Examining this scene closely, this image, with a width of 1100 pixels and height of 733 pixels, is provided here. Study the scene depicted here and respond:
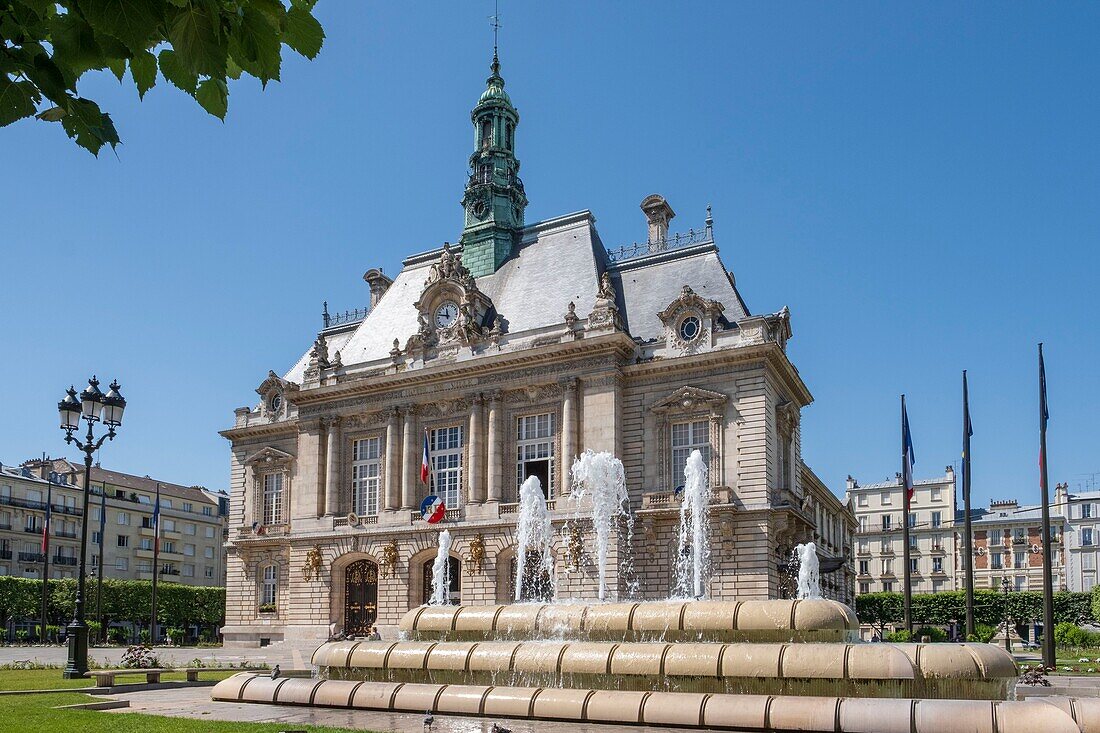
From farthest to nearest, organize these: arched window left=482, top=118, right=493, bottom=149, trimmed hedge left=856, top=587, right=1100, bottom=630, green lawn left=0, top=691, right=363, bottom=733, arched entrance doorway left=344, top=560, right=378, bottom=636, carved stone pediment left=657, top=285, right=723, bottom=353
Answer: trimmed hedge left=856, top=587, right=1100, bottom=630
arched window left=482, top=118, right=493, bottom=149
arched entrance doorway left=344, top=560, right=378, bottom=636
carved stone pediment left=657, top=285, right=723, bottom=353
green lawn left=0, top=691, right=363, bottom=733

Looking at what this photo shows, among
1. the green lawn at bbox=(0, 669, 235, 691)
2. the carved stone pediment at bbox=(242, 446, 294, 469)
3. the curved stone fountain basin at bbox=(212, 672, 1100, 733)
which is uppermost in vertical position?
the carved stone pediment at bbox=(242, 446, 294, 469)

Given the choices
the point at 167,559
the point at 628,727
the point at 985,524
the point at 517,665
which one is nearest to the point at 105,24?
the point at 628,727

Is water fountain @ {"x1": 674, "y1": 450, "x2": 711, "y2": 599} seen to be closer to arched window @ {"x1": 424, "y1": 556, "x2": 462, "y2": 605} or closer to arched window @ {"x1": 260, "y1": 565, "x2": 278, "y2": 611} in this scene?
arched window @ {"x1": 424, "y1": 556, "x2": 462, "y2": 605}

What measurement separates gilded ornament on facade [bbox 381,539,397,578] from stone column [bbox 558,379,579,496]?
8.49 metres

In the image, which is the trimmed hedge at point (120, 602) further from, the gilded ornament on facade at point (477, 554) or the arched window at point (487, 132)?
the arched window at point (487, 132)

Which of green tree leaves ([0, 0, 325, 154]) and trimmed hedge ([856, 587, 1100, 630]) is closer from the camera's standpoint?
green tree leaves ([0, 0, 325, 154])

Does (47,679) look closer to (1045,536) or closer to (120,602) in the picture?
(1045,536)

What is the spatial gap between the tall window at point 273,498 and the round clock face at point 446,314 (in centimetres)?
1259

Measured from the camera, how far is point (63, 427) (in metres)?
27.5

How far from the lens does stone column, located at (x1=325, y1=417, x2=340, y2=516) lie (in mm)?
47688

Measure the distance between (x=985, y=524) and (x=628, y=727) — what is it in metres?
94.0

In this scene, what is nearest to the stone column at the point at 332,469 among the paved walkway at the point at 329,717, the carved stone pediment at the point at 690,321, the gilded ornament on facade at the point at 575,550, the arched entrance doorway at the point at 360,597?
the arched entrance doorway at the point at 360,597

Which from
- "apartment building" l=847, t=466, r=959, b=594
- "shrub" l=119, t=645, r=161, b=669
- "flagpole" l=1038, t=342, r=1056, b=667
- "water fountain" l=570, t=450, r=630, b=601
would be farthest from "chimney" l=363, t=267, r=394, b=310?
"apartment building" l=847, t=466, r=959, b=594

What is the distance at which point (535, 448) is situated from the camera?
43.1 meters
